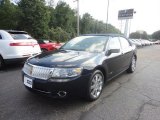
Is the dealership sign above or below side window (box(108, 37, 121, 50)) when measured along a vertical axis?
above

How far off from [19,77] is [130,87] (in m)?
3.43

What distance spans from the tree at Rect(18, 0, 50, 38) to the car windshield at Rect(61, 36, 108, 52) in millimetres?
21095

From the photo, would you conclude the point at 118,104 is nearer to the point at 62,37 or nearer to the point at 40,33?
the point at 40,33

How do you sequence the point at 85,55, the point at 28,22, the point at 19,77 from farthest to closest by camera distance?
the point at 28,22
the point at 19,77
the point at 85,55

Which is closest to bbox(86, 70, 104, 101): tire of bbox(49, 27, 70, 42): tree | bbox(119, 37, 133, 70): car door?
bbox(119, 37, 133, 70): car door

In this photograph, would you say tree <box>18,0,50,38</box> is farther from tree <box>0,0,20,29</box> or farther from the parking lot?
the parking lot

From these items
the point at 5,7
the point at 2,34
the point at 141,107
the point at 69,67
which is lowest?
the point at 141,107

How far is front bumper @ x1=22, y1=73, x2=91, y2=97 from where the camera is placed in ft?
10.7

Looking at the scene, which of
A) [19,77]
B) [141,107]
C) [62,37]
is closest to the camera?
[141,107]

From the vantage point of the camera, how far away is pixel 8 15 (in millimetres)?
26312

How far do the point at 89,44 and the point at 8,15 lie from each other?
25.0 m

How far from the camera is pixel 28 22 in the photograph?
2466 cm

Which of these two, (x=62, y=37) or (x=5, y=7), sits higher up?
(x=5, y=7)

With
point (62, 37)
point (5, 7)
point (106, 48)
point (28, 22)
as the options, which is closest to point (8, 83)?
point (106, 48)
